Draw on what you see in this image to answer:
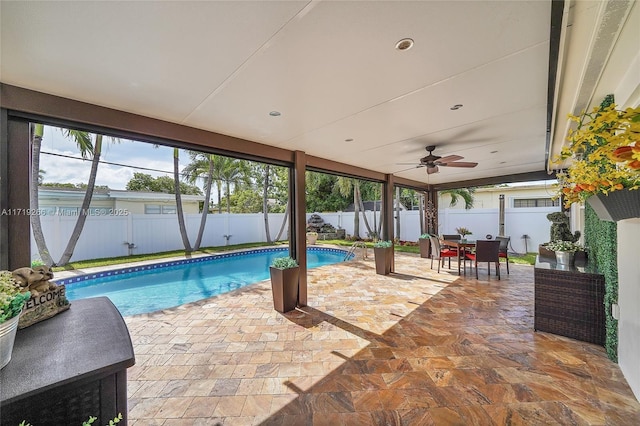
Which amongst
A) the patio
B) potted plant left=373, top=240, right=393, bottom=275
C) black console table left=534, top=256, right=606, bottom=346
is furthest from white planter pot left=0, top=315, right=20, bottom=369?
potted plant left=373, top=240, right=393, bottom=275

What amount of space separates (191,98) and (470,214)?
11037 millimetres

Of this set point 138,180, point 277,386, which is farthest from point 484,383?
point 138,180

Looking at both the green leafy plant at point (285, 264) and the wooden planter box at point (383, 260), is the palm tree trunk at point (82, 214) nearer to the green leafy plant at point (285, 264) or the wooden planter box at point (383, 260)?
the green leafy plant at point (285, 264)

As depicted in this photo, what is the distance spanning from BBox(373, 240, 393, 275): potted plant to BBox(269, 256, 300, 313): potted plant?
283 cm

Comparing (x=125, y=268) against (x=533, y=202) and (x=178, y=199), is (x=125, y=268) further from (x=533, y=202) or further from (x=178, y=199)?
(x=533, y=202)

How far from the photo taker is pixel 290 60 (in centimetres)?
183

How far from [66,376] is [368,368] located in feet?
7.37

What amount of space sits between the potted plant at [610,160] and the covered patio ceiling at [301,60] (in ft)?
2.38

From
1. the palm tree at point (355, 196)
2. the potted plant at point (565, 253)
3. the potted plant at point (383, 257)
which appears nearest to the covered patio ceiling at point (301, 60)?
the potted plant at point (565, 253)

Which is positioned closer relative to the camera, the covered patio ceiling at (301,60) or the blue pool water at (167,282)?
the covered patio ceiling at (301,60)

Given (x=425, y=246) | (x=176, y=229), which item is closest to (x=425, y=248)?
(x=425, y=246)

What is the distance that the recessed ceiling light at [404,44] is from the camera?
163 cm

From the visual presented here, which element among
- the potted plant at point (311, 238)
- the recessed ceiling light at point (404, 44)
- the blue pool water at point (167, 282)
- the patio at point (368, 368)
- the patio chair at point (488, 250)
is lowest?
the blue pool water at point (167, 282)

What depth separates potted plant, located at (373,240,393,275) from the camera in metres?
6.22
